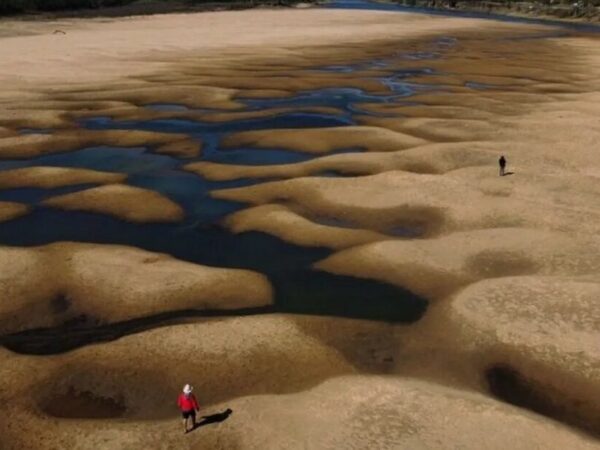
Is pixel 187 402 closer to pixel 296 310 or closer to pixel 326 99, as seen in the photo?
pixel 296 310

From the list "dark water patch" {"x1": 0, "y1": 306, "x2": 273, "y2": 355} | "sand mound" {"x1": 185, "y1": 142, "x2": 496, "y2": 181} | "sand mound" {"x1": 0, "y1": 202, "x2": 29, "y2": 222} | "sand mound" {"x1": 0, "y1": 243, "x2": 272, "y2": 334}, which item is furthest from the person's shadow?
"sand mound" {"x1": 185, "y1": 142, "x2": 496, "y2": 181}

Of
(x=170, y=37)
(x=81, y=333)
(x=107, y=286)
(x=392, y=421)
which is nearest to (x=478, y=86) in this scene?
(x=107, y=286)

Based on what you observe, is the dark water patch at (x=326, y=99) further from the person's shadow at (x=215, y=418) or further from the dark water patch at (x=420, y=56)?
the person's shadow at (x=215, y=418)

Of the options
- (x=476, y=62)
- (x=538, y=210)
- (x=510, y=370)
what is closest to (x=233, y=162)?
(x=538, y=210)

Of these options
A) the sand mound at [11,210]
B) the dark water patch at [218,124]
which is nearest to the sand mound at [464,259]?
the sand mound at [11,210]

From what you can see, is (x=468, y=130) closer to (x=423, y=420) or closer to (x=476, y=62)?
(x=423, y=420)

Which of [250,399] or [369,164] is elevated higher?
[369,164]
